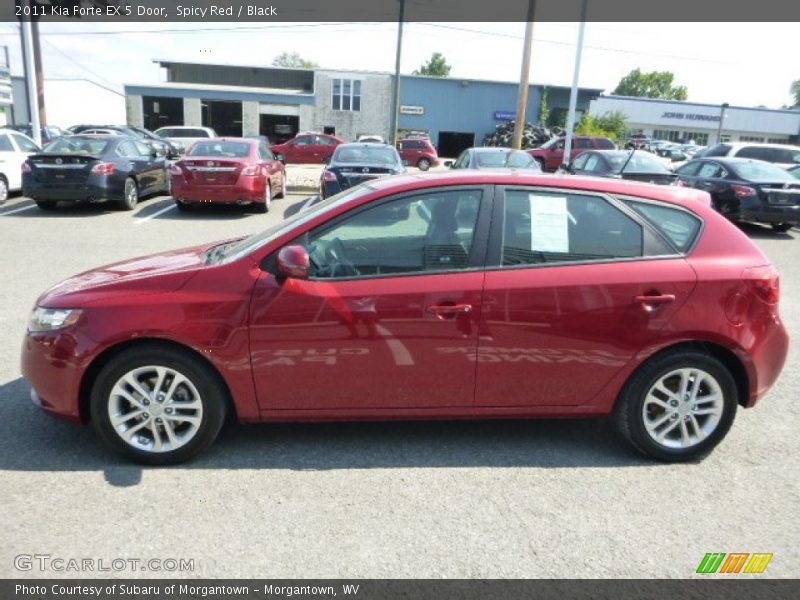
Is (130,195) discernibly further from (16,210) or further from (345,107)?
(345,107)

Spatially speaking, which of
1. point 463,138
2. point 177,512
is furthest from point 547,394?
point 463,138

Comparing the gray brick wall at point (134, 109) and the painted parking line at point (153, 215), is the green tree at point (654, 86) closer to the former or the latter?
the gray brick wall at point (134, 109)

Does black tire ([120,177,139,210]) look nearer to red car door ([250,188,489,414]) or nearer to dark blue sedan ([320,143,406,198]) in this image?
dark blue sedan ([320,143,406,198])

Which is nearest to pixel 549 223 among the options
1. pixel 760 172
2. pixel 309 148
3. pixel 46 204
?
pixel 760 172

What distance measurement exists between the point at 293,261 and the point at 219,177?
963 centimetres

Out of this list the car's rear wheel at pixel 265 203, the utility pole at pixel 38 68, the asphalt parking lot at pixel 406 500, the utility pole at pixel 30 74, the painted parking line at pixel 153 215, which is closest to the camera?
the asphalt parking lot at pixel 406 500

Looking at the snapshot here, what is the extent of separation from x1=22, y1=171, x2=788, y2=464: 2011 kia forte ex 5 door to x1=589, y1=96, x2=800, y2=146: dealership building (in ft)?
204

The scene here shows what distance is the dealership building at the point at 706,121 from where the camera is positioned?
198 feet

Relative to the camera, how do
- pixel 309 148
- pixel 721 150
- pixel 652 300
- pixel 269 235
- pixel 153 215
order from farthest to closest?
pixel 309 148
pixel 721 150
pixel 153 215
pixel 269 235
pixel 652 300

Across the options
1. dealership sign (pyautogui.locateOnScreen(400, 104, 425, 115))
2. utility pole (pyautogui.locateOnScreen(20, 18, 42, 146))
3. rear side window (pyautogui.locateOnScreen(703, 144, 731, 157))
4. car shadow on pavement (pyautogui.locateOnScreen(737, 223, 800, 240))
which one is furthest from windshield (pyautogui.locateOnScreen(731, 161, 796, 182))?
dealership sign (pyautogui.locateOnScreen(400, 104, 425, 115))

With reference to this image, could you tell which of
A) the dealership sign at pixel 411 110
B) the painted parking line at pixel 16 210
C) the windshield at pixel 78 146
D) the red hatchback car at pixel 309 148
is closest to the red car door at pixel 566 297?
the windshield at pixel 78 146

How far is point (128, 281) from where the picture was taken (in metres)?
3.41

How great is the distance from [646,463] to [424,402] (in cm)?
136

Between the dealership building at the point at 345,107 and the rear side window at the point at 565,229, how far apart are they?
44.9 m
